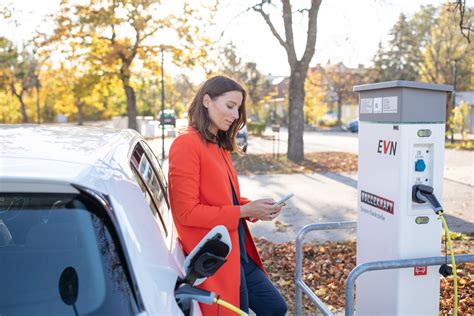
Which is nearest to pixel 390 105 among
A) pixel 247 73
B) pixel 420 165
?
pixel 420 165

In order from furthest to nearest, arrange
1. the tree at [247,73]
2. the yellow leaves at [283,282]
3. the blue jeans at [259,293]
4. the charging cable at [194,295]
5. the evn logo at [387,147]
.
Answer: the tree at [247,73]
the yellow leaves at [283,282]
the evn logo at [387,147]
the blue jeans at [259,293]
the charging cable at [194,295]

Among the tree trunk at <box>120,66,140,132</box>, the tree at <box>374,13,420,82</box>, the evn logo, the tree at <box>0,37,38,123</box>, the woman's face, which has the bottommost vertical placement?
the evn logo

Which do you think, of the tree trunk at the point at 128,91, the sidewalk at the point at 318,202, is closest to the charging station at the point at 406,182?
the sidewalk at the point at 318,202

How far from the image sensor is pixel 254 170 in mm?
14320

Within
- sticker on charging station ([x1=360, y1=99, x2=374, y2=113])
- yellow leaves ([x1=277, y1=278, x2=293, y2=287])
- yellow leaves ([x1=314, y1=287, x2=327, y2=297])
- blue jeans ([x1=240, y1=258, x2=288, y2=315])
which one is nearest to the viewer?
blue jeans ([x1=240, y1=258, x2=288, y2=315])

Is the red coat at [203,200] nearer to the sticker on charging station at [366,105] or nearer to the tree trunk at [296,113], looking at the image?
the sticker on charging station at [366,105]

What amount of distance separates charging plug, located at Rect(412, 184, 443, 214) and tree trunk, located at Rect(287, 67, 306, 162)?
13.5m

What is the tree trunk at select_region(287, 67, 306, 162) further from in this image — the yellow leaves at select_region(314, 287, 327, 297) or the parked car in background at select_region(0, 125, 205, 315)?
the parked car in background at select_region(0, 125, 205, 315)

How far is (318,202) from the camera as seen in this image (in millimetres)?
9516

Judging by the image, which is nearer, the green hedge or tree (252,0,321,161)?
tree (252,0,321,161)

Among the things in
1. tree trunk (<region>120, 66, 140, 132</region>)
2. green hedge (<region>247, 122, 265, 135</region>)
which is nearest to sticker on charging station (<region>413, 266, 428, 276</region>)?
tree trunk (<region>120, 66, 140, 132</region>)

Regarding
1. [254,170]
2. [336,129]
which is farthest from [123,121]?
[254,170]

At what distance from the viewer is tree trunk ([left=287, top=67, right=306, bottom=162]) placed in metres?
16.0

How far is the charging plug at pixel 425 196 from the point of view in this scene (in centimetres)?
266
